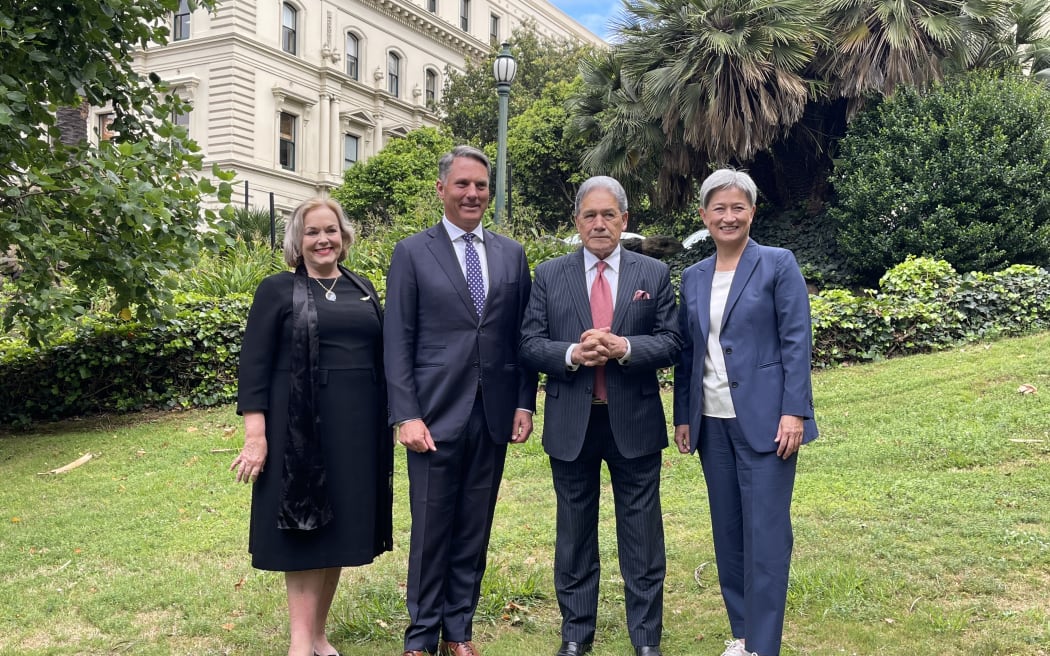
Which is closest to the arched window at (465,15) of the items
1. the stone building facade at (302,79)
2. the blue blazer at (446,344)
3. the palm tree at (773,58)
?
the stone building facade at (302,79)

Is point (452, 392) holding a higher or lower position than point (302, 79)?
lower

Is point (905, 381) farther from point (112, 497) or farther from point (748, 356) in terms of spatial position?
point (112, 497)

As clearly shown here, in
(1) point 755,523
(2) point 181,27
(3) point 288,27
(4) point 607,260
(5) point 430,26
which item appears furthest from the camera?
(5) point 430,26

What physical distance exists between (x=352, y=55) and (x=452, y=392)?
38.1 metres

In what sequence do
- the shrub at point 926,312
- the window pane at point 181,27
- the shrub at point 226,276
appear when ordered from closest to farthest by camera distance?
the shrub at point 926,312 → the shrub at point 226,276 → the window pane at point 181,27

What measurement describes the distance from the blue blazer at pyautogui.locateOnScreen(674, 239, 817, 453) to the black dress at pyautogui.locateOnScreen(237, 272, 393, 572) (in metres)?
1.49

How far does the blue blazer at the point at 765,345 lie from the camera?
11.4ft

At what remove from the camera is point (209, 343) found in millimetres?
10086

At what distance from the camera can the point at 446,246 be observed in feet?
12.7

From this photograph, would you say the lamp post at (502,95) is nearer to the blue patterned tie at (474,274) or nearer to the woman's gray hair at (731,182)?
the blue patterned tie at (474,274)

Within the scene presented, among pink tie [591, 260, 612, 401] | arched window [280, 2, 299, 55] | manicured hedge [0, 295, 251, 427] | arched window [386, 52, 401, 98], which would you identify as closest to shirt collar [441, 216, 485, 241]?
pink tie [591, 260, 612, 401]

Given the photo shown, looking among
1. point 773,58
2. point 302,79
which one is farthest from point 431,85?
point 773,58

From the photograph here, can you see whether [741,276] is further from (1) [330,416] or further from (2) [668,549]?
(2) [668,549]

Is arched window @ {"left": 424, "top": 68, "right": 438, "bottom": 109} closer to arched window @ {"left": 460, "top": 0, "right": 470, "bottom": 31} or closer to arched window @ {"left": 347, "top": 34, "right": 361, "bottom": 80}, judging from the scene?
arched window @ {"left": 460, "top": 0, "right": 470, "bottom": 31}
